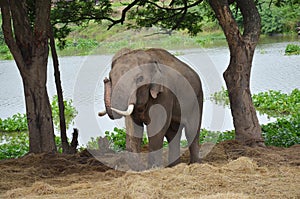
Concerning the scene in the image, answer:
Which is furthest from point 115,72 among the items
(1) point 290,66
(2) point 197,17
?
(1) point 290,66

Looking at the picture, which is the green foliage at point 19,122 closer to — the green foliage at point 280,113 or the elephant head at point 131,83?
the green foliage at point 280,113

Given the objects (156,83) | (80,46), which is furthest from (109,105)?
(80,46)

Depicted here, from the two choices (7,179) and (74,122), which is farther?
(74,122)

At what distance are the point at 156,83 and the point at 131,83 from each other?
0.40m

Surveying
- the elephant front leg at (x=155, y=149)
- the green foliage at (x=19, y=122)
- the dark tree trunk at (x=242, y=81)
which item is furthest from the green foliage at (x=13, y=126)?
the elephant front leg at (x=155, y=149)

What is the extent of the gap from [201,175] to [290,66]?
20600 millimetres

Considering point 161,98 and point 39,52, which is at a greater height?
point 39,52

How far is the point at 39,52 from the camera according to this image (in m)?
8.05

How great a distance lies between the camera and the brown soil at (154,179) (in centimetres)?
503

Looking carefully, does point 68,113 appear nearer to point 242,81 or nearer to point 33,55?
point 242,81

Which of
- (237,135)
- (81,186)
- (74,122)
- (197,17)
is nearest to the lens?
(81,186)

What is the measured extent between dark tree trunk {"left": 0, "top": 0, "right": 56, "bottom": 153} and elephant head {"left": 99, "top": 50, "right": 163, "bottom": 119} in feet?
5.27

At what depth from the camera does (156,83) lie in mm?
6785

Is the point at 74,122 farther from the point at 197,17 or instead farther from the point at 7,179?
the point at 7,179
